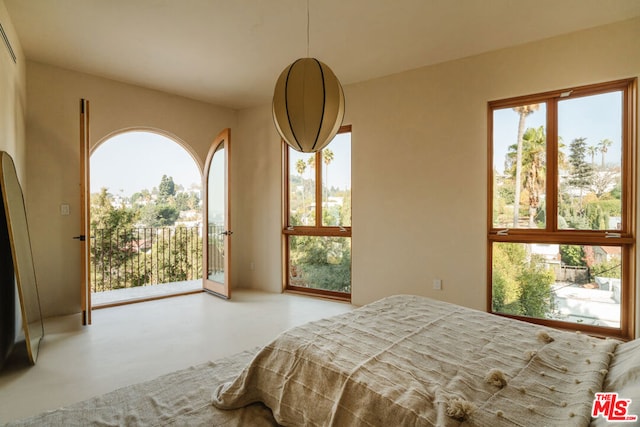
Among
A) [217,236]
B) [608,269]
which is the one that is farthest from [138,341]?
[608,269]

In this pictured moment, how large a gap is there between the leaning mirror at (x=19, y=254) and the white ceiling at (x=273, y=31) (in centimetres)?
138

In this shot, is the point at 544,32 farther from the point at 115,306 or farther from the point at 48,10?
the point at 115,306

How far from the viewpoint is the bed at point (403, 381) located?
1.14 meters

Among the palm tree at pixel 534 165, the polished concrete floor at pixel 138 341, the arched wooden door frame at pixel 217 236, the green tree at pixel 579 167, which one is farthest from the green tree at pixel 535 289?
the arched wooden door frame at pixel 217 236

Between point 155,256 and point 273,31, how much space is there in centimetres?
572

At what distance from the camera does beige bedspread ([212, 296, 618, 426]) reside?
114 centimetres

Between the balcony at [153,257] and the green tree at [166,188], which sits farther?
the green tree at [166,188]

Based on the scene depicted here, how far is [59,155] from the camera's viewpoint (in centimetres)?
396

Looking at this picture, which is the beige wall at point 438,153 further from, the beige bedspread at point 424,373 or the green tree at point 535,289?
the beige bedspread at point 424,373

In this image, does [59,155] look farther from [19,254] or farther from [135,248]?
[135,248]

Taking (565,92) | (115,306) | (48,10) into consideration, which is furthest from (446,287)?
(48,10)

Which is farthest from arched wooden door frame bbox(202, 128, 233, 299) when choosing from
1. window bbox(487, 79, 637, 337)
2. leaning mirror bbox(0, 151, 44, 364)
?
window bbox(487, 79, 637, 337)

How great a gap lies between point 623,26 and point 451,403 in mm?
3669

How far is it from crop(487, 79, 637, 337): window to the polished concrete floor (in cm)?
205
